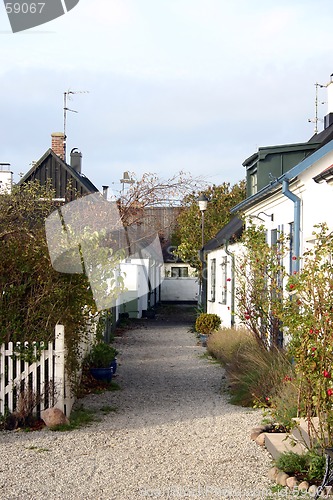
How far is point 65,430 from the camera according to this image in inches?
342

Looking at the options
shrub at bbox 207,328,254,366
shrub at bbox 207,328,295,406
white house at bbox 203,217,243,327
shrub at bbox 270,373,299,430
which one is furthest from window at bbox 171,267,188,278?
shrub at bbox 270,373,299,430

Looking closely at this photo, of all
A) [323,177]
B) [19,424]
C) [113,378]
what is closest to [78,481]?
[19,424]

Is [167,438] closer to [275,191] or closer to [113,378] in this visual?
[113,378]

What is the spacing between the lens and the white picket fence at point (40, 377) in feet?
29.3

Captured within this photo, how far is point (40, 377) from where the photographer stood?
9.09 meters

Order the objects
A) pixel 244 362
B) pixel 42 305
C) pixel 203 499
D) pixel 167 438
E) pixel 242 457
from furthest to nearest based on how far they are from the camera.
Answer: pixel 244 362 → pixel 42 305 → pixel 167 438 → pixel 242 457 → pixel 203 499

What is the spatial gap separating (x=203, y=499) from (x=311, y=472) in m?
0.97

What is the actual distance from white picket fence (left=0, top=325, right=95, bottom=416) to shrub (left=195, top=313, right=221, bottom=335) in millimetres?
11515

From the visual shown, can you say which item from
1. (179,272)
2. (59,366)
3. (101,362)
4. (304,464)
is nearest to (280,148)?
(101,362)

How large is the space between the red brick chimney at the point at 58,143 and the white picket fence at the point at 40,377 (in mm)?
19969

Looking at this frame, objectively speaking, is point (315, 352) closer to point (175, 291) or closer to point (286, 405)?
point (286, 405)

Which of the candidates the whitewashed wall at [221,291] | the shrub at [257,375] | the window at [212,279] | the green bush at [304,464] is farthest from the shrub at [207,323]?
the green bush at [304,464]

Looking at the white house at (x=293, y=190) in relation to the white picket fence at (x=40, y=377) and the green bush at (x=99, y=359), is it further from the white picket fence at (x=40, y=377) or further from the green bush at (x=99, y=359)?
the white picket fence at (x=40, y=377)

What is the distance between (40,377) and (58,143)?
2042 cm
